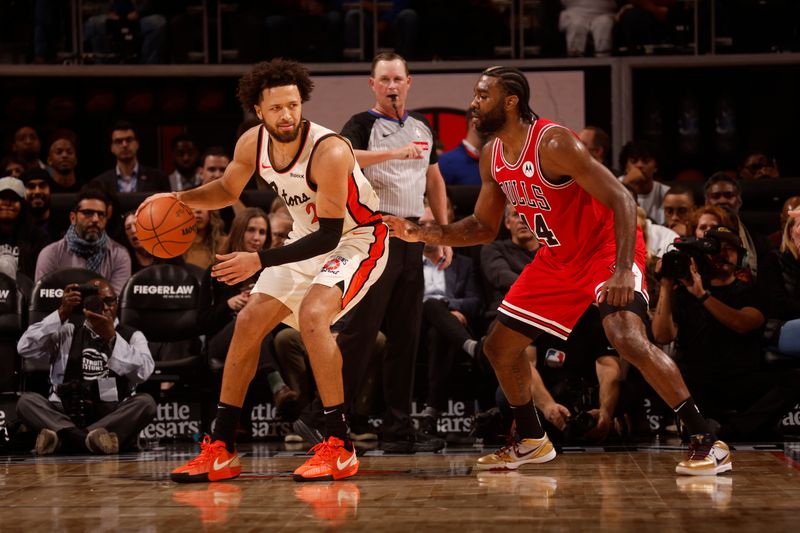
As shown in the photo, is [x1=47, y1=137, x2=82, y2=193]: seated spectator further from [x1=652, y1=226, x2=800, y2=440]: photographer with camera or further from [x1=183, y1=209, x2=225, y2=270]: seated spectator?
[x1=652, y1=226, x2=800, y2=440]: photographer with camera

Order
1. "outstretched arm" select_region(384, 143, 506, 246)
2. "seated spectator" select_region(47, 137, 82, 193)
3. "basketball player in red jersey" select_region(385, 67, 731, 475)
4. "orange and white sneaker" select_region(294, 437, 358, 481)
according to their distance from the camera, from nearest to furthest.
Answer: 1. "basketball player in red jersey" select_region(385, 67, 731, 475)
2. "orange and white sneaker" select_region(294, 437, 358, 481)
3. "outstretched arm" select_region(384, 143, 506, 246)
4. "seated spectator" select_region(47, 137, 82, 193)

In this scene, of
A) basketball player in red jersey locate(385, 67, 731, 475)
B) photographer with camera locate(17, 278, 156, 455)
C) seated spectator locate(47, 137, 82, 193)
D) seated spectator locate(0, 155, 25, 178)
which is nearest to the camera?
basketball player in red jersey locate(385, 67, 731, 475)

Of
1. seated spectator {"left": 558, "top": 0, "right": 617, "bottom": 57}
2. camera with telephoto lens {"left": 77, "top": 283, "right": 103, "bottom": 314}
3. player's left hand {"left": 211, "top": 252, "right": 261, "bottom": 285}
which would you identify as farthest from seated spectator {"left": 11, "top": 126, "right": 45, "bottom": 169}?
player's left hand {"left": 211, "top": 252, "right": 261, "bottom": 285}

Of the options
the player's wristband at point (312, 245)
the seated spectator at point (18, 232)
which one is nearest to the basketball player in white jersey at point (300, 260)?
the player's wristband at point (312, 245)

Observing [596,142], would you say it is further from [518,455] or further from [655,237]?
[518,455]

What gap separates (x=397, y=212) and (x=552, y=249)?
45.9 inches

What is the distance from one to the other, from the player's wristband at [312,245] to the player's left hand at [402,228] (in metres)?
0.23

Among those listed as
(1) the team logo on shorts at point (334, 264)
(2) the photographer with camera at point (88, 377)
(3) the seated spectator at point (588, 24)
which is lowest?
(2) the photographer with camera at point (88, 377)

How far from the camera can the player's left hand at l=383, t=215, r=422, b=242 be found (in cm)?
476

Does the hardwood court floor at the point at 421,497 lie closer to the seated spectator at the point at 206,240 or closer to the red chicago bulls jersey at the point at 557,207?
the red chicago bulls jersey at the point at 557,207

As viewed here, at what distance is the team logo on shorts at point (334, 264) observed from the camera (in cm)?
475

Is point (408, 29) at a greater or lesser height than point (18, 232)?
greater

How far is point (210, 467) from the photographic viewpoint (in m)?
4.64

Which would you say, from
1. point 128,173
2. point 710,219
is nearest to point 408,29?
point 128,173
